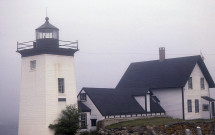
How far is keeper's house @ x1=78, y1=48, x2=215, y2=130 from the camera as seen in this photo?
35.1 meters

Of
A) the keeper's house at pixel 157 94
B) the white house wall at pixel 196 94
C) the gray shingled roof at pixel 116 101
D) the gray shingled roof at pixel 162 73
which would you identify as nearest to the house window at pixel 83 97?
the keeper's house at pixel 157 94

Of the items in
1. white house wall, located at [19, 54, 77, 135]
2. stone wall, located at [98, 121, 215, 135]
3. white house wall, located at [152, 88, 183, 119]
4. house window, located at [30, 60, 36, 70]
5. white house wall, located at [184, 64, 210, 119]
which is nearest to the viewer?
white house wall, located at [19, 54, 77, 135]

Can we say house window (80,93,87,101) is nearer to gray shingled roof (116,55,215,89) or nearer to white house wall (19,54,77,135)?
white house wall (19,54,77,135)

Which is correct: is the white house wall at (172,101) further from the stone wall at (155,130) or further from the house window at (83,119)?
the house window at (83,119)

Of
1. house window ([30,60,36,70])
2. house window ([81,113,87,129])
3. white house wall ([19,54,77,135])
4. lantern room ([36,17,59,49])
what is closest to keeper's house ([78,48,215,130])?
house window ([81,113,87,129])

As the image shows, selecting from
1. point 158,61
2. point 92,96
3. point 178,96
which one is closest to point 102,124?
point 92,96

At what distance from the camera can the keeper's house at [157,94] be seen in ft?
115

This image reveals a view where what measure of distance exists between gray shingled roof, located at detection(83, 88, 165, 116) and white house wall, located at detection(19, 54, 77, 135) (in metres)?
2.53

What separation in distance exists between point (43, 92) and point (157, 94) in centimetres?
1465

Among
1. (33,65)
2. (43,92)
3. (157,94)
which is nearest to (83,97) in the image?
(43,92)

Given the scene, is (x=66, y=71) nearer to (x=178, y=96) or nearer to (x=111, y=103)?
(x=111, y=103)

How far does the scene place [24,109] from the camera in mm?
32812

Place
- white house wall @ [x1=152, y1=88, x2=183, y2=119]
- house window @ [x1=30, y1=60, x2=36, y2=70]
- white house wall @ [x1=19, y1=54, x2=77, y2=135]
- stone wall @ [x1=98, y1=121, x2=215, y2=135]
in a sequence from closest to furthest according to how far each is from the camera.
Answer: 1. white house wall @ [x1=19, y1=54, x2=77, y2=135]
2. stone wall @ [x1=98, y1=121, x2=215, y2=135]
3. house window @ [x1=30, y1=60, x2=36, y2=70]
4. white house wall @ [x1=152, y1=88, x2=183, y2=119]

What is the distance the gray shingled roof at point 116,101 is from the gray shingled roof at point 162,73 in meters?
3.02
